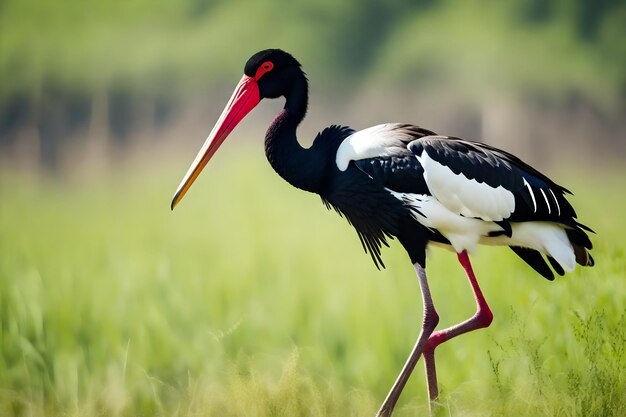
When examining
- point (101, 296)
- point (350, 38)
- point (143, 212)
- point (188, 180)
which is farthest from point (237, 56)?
point (188, 180)

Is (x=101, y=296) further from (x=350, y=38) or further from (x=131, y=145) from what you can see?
(x=350, y=38)

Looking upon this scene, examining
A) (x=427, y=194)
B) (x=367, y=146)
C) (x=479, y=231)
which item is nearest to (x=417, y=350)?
(x=479, y=231)

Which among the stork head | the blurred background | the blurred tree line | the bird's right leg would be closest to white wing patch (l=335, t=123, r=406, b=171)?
the stork head

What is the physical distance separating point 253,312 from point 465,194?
79.7 inches

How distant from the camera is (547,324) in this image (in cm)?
532

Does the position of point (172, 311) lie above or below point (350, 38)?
below

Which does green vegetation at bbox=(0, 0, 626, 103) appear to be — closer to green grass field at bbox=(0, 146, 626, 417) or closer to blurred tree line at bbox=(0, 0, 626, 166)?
blurred tree line at bbox=(0, 0, 626, 166)

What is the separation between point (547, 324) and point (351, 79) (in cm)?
241

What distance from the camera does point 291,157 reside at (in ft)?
14.2

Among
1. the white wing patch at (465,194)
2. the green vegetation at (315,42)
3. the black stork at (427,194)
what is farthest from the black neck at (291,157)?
the green vegetation at (315,42)

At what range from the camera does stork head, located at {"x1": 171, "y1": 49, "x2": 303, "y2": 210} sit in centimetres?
450

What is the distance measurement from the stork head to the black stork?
120mm

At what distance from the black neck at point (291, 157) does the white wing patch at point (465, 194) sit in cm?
46

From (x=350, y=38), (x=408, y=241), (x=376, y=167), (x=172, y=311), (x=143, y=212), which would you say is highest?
(x=350, y=38)
